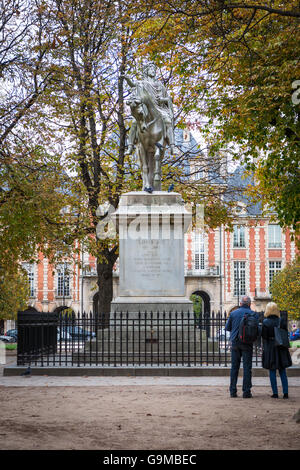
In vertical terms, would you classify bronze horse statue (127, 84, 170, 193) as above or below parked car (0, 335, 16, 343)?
above

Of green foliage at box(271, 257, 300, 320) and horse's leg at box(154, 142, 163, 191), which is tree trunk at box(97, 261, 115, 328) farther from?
green foliage at box(271, 257, 300, 320)

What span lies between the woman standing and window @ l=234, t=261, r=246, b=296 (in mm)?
52402

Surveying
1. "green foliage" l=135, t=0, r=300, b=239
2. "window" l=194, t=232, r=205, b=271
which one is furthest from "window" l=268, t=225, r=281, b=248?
"green foliage" l=135, t=0, r=300, b=239

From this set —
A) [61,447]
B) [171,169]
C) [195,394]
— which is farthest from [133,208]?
[61,447]

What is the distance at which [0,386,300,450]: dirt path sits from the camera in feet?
18.2

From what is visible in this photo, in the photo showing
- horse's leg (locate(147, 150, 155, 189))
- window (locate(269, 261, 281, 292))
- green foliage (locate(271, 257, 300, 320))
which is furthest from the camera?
window (locate(269, 261, 281, 292))

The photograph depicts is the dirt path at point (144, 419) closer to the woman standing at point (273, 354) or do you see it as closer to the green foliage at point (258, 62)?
the woman standing at point (273, 354)

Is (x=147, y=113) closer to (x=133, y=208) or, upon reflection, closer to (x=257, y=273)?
(x=133, y=208)

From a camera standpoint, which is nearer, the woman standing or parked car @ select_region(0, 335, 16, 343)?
the woman standing

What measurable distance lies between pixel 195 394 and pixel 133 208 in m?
5.47

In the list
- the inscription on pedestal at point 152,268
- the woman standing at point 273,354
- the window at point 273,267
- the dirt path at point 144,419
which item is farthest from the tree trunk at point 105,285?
the window at point 273,267

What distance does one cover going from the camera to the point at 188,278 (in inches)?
2400

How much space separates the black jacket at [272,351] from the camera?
8961 millimetres

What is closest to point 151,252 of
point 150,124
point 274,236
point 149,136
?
point 149,136
